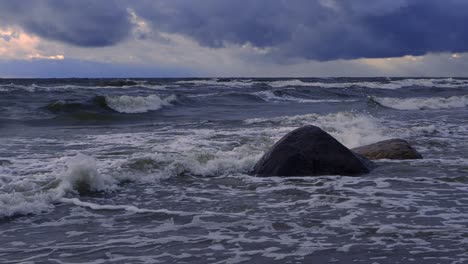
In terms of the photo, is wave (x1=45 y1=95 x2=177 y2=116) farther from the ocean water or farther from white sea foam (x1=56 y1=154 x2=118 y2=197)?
white sea foam (x1=56 y1=154 x2=118 y2=197)

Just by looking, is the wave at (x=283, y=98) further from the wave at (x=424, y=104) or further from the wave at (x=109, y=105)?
the wave at (x=109, y=105)

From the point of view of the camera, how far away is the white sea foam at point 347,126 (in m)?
12.7

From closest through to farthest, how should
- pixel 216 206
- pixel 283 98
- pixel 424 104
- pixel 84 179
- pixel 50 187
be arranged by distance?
1. pixel 216 206
2. pixel 50 187
3. pixel 84 179
4. pixel 424 104
5. pixel 283 98

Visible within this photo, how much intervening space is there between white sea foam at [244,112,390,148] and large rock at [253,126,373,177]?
11.7 ft

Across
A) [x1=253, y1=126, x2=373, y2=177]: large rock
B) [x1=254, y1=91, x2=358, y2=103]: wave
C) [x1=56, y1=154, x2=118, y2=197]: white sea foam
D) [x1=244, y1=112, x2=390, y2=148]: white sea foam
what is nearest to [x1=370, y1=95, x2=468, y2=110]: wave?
[x1=254, y1=91, x2=358, y2=103]: wave

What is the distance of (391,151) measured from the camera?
10039mm

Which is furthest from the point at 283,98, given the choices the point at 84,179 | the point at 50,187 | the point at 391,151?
the point at 50,187

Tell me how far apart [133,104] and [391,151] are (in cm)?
1677

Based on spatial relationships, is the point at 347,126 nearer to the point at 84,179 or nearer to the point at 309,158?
the point at 309,158

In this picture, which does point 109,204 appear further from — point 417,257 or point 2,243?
point 417,257

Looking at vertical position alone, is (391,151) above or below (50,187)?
above

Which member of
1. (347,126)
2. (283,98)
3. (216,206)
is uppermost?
(283,98)

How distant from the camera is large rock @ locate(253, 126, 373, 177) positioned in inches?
336

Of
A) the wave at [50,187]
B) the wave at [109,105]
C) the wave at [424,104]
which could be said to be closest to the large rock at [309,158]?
the wave at [50,187]
